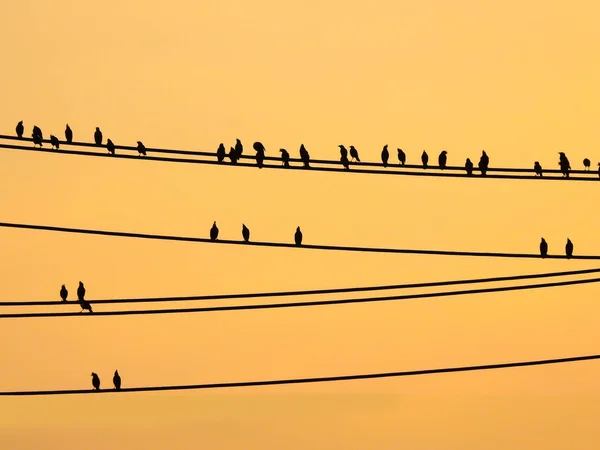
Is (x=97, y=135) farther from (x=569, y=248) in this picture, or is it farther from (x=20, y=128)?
(x=569, y=248)

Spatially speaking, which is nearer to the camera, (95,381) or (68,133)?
(68,133)

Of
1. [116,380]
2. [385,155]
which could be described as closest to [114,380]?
[116,380]

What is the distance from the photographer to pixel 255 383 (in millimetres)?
25000

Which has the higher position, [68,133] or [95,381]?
[68,133]

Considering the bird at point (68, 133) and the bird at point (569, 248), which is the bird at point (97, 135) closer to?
the bird at point (68, 133)

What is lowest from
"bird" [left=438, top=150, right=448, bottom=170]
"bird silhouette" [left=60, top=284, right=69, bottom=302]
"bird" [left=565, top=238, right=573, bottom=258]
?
"bird silhouette" [left=60, top=284, right=69, bottom=302]

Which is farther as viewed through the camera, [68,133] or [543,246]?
[68,133]

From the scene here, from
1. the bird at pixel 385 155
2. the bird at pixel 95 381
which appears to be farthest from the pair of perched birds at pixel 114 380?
the bird at pixel 385 155

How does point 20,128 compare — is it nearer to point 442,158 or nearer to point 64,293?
point 64,293

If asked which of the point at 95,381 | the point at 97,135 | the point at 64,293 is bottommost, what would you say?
the point at 95,381

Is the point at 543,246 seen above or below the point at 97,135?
below

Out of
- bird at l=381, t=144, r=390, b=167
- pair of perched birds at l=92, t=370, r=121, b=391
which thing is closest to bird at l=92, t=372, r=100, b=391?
pair of perched birds at l=92, t=370, r=121, b=391

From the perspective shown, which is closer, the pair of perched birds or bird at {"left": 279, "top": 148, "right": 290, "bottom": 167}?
bird at {"left": 279, "top": 148, "right": 290, "bottom": 167}

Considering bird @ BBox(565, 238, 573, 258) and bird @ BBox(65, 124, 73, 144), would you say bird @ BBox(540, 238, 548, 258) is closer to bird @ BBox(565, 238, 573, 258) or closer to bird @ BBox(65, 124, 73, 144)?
bird @ BBox(565, 238, 573, 258)
